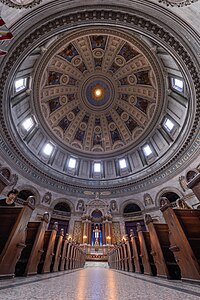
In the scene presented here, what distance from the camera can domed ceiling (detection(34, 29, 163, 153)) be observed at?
18.5m

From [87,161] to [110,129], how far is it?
18.7 feet

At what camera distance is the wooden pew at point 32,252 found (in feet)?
11.8

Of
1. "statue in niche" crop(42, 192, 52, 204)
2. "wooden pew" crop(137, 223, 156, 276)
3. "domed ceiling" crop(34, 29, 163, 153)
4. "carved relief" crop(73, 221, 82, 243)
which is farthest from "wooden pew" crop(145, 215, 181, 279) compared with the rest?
"domed ceiling" crop(34, 29, 163, 153)

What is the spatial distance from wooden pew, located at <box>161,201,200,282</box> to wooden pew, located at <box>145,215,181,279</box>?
61 cm

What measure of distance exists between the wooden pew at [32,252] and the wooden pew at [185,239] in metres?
2.86

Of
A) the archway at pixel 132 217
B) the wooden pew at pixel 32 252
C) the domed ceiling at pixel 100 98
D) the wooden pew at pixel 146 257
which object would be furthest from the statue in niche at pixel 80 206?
the wooden pew at pixel 32 252

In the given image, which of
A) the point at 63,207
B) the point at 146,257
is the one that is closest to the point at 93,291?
the point at 146,257

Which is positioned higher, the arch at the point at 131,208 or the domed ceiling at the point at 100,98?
the domed ceiling at the point at 100,98

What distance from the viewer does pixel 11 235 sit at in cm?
283

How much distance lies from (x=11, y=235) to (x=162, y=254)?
3.06m

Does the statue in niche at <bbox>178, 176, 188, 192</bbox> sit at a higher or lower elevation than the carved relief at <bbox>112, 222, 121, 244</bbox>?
higher

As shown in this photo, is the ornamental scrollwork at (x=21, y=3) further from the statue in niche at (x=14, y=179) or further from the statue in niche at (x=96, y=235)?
the statue in niche at (x=96, y=235)

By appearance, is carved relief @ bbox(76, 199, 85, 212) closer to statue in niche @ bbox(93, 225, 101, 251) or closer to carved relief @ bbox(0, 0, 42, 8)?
statue in niche @ bbox(93, 225, 101, 251)

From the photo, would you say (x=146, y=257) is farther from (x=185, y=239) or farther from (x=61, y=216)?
(x=61, y=216)
